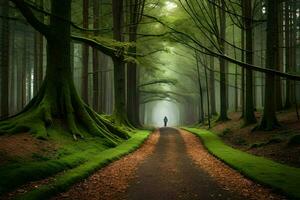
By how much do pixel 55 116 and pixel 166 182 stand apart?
23.9 ft

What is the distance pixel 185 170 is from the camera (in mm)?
→ 12523

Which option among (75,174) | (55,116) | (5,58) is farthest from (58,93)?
(5,58)


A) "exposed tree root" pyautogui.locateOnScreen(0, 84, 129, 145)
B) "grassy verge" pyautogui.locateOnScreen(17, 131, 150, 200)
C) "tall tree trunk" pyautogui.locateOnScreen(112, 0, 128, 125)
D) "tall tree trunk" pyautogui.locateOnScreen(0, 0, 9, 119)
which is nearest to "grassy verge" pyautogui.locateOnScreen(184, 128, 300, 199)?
"grassy verge" pyautogui.locateOnScreen(17, 131, 150, 200)

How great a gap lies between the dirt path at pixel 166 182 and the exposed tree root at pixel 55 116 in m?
2.87

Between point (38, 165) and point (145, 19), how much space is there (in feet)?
76.6

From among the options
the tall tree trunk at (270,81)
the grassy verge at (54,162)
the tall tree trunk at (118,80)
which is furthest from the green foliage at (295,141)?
the tall tree trunk at (118,80)

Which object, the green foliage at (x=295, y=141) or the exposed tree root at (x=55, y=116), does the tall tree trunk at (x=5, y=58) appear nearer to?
the exposed tree root at (x=55, y=116)

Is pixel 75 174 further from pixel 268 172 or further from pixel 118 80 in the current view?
pixel 118 80

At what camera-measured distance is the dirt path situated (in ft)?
29.1

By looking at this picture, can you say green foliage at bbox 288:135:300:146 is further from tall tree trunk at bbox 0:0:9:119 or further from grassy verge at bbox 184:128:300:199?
tall tree trunk at bbox 0:0:9:119

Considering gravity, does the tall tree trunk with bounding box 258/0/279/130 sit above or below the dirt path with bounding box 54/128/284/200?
above

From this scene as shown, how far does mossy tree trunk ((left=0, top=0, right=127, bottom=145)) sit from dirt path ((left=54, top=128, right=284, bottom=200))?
124 inches

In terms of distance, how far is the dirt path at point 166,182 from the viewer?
8859 mm

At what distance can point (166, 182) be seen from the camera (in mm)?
10445
